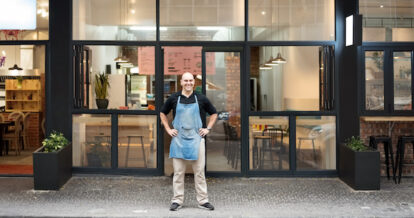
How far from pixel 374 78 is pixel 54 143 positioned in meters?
6.03

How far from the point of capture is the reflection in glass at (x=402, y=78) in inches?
361

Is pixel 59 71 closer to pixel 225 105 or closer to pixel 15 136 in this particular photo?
pixel 225 105

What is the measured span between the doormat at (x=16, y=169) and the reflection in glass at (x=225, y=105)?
3.77 m

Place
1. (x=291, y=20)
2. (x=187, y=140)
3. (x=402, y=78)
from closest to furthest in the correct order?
1. (x=187, y=140)
2. (x=402, y=78)
3. (x=291, y=20)

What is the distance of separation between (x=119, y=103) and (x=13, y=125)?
5.69 meters

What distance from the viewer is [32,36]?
30.8 ft

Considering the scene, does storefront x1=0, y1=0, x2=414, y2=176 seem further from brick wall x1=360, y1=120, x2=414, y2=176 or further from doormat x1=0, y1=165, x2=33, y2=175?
doormat x1=0, y1=165, x2=33, y2=175

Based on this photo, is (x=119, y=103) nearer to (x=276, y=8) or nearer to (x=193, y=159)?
(x=193, y=159)

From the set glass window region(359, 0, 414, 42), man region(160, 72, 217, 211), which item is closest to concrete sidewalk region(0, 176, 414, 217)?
man region(160, 72, 217, 211)

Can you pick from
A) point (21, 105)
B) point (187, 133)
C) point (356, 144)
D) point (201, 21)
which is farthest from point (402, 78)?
point (21, 105)

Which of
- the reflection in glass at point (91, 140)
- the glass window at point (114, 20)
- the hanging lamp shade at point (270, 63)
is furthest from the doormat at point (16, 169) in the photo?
the hanging lamp shade at point (270, 63)

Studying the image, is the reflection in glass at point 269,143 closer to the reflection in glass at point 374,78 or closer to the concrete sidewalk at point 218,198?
the concrete sidewalk at point 218,198

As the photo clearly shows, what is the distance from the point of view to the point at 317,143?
30.6 feet

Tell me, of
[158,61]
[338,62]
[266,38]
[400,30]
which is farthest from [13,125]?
[400,30]
